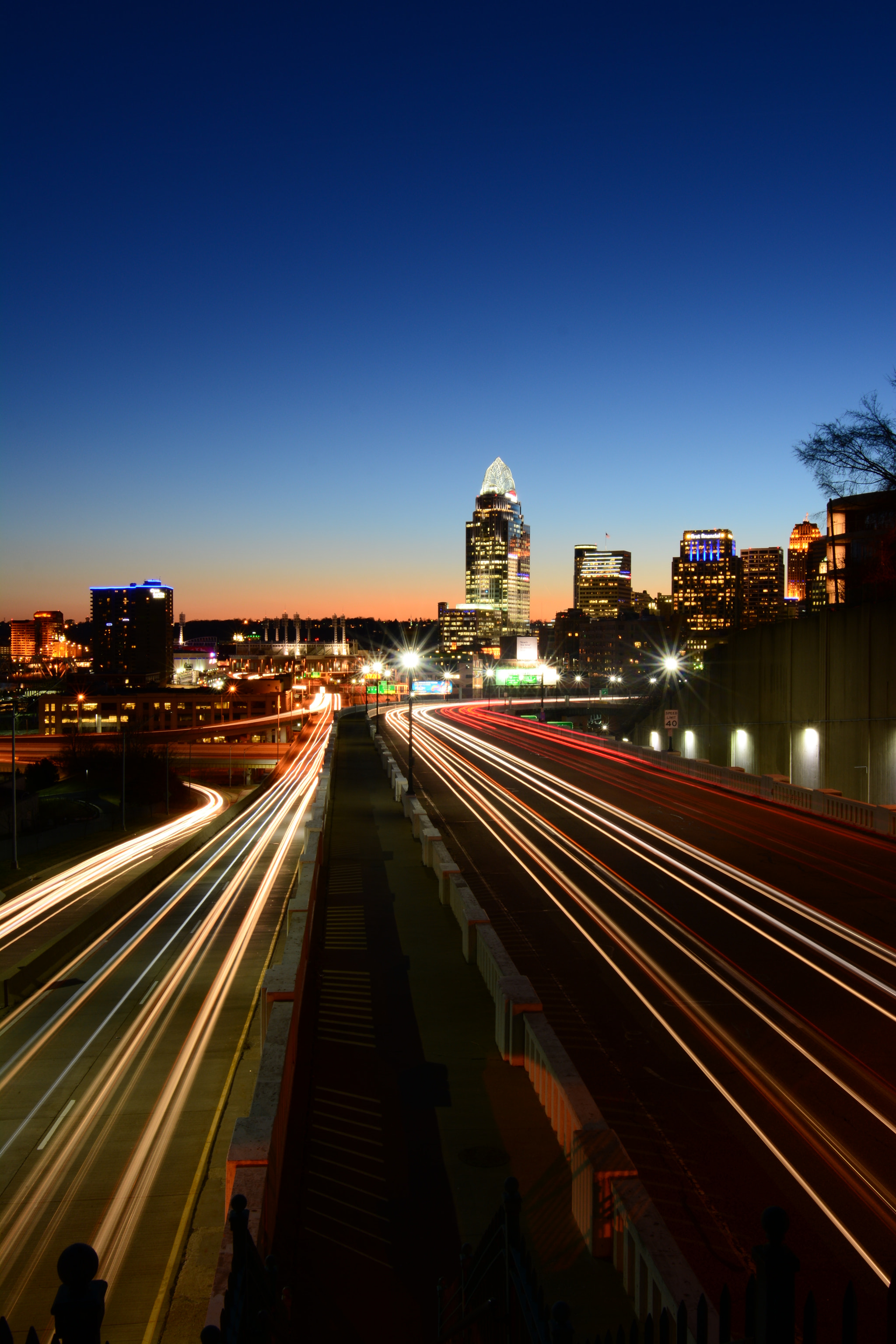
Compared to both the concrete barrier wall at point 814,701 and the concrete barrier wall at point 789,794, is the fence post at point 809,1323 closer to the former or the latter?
the concrete barrier wall at point 789,794

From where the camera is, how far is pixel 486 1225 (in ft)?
26.3

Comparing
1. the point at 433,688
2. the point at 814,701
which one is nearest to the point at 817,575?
the point at 814,701

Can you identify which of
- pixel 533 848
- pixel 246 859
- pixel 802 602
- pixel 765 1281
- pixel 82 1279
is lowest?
pixel 246 859

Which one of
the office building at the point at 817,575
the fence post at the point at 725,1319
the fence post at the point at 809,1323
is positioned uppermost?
the office building at the point at 817,575

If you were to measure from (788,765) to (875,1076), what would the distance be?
33358mm

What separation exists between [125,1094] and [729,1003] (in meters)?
10.00

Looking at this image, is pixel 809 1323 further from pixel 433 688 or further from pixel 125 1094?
pixel 433 688

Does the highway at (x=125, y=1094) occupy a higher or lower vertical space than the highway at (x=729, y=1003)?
lower

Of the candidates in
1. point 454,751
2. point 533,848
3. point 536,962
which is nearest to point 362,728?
point 454,751

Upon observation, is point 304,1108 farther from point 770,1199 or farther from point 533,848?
point 533,848

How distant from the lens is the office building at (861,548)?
41.0 metres

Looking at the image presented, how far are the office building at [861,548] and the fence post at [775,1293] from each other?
39722 mm

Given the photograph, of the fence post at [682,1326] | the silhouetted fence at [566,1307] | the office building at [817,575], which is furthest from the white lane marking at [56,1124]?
the office building at [817,575]

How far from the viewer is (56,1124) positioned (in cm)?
1388
